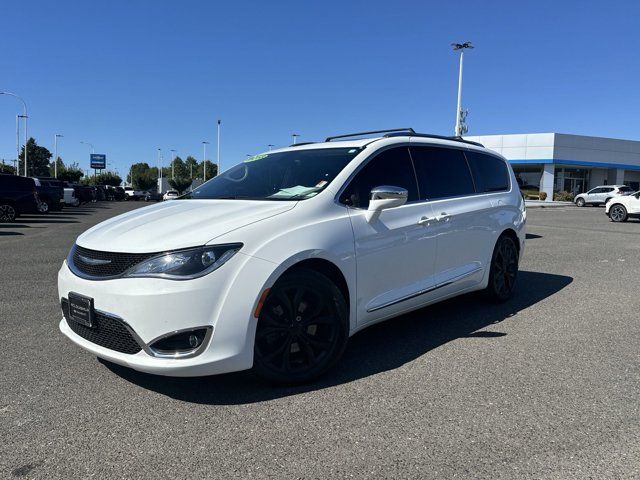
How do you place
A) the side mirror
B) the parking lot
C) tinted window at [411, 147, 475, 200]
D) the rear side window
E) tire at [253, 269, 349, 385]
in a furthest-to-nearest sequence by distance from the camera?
the rear side window, tinted window at [411, 147, 475, 200], the side mirror, tire at [253, 269, 349, 385], the parking lot

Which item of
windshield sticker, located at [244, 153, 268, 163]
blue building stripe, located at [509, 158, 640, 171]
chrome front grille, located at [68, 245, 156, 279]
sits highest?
blue building stripe, located at [509, 158, 640, 171]

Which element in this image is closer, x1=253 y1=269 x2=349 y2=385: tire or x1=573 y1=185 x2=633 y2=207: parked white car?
x1=253 y1=269 x2=349 y2=385: tire

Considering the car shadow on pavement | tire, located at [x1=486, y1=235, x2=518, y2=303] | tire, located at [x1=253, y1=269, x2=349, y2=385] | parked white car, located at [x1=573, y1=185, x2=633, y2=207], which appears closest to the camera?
tire, located at [x1=253, y1=269, x2=349, y2=385]

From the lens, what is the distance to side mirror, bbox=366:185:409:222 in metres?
3.75

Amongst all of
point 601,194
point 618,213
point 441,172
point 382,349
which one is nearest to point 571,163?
point 601,194

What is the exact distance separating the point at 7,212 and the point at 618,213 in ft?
81.7

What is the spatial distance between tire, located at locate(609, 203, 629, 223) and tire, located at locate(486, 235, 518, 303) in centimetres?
1879

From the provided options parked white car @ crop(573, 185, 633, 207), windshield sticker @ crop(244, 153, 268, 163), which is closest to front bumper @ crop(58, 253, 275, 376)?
windshield sticker @ crop(244, 153, 268, 163)

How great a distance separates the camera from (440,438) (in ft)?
9.21

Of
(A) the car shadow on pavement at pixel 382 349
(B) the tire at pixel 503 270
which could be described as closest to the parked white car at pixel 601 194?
(A) the car shadow on pavement at pixel 382 349

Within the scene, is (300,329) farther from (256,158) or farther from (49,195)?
(49,195)

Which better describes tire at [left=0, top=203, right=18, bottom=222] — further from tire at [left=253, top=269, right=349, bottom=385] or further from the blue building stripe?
the blue building stripe

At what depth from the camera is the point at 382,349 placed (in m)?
4.25

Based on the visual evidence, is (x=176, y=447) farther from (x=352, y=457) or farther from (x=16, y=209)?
(x=16, y=209)
